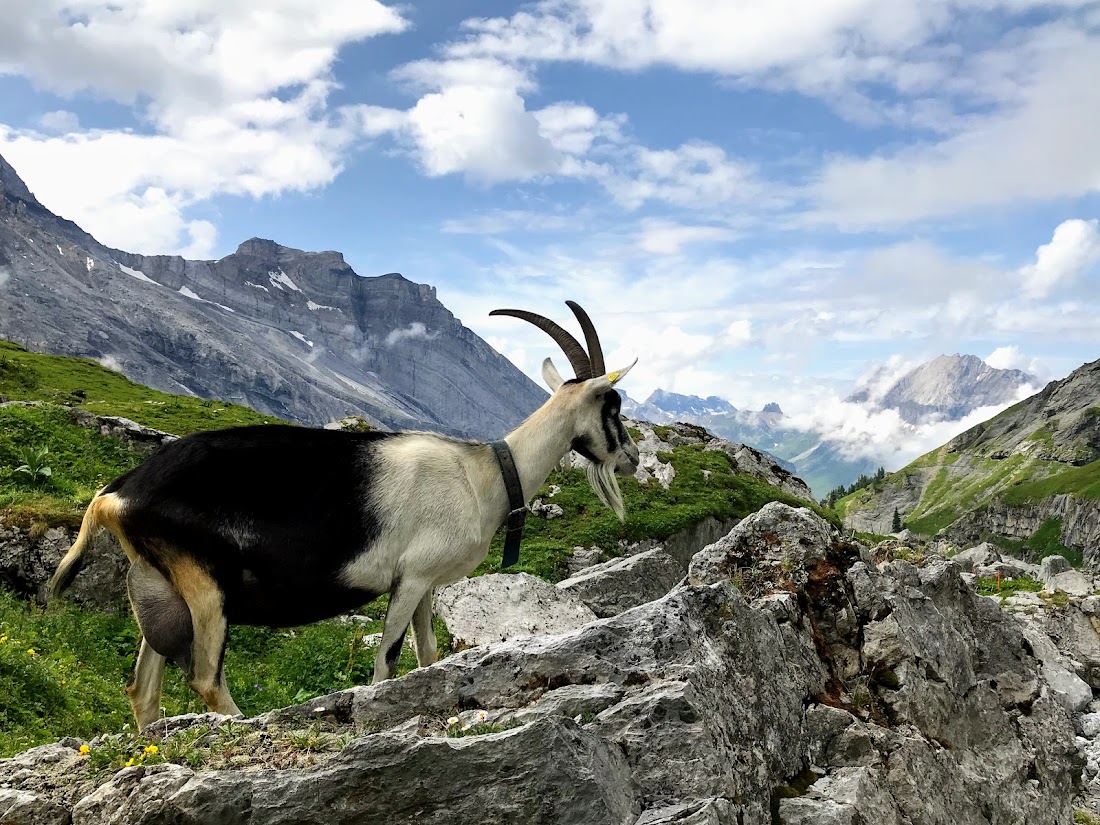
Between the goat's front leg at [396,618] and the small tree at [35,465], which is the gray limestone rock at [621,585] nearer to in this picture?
the goat's front leg at [396,618]

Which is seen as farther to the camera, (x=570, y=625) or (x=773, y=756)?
(x=570, y=625)

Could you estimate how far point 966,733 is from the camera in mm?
10797

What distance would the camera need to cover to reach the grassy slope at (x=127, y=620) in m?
10.4

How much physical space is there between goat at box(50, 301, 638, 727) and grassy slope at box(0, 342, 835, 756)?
2.18m

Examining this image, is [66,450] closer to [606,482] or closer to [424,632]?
[424,632]

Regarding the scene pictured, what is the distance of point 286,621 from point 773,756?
5186mm

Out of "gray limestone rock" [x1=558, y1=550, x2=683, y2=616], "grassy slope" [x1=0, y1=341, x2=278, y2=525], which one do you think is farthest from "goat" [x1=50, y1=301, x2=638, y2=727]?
"gray limestone rock" [x1=558, y1=550, x2=683, y2=616]

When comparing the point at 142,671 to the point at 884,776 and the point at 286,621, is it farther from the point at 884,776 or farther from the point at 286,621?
the point at 884,776

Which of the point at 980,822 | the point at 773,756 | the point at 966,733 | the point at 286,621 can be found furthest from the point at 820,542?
the point at 286,621

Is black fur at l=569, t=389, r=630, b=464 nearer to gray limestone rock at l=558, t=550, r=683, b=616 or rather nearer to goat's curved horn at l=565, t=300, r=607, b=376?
goat's curved horn at l=565, t=300, r=607, b=376

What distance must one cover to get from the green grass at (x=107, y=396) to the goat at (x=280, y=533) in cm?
2300

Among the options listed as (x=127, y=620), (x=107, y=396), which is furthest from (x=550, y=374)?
(x=107, y=396)

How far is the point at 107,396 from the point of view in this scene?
197 feet

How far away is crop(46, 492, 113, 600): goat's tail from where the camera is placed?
8.48 meters
